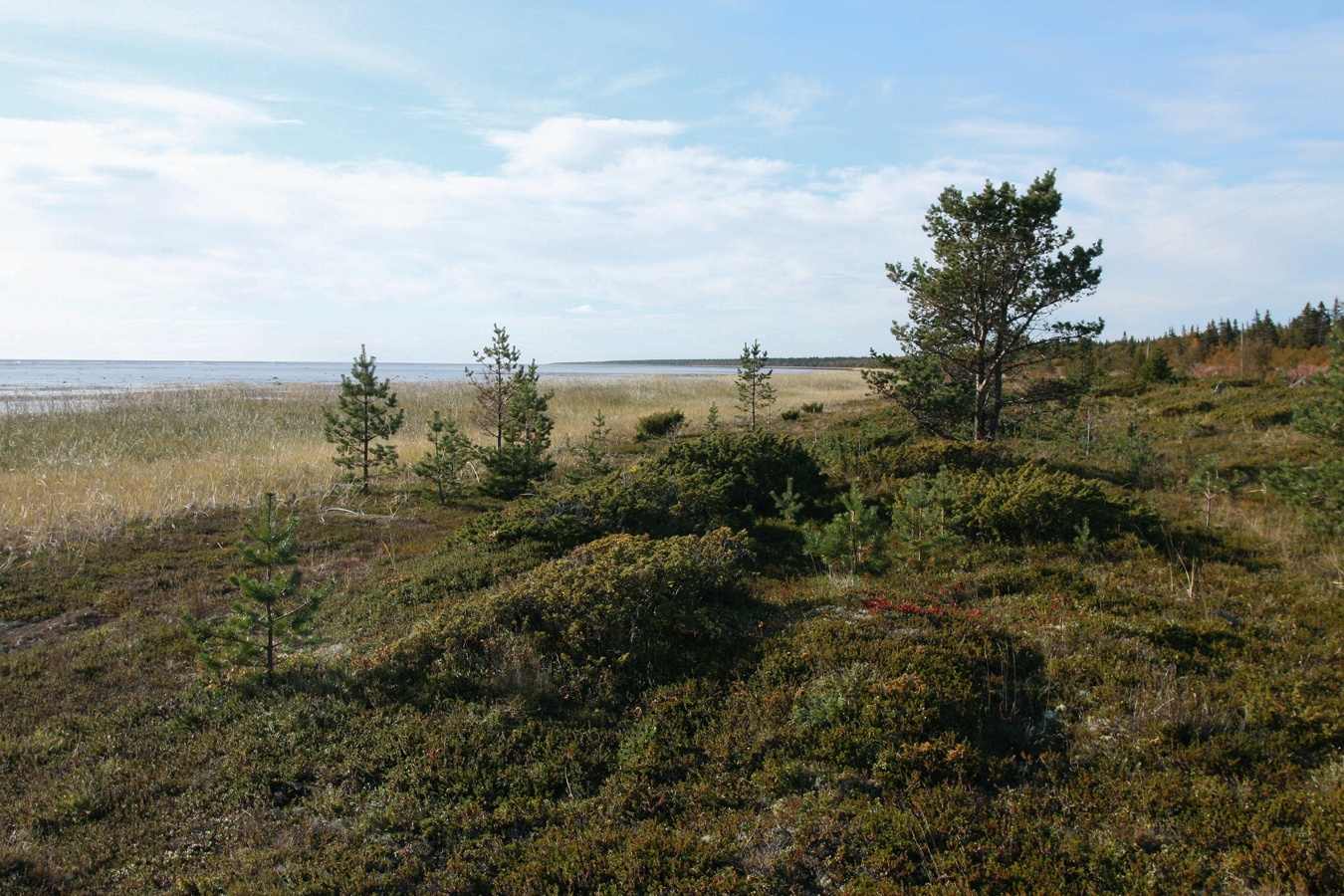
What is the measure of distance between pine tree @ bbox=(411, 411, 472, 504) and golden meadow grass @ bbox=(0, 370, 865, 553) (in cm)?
210

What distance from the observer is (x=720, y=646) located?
573 cm

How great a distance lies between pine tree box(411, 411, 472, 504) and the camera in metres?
13.0

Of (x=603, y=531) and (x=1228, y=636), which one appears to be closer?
(x=1228, y=636)

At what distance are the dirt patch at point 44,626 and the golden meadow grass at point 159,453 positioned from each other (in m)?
2.91

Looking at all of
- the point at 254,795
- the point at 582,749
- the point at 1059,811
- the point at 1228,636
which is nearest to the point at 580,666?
the point at 582,749

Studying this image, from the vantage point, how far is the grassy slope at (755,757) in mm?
3471

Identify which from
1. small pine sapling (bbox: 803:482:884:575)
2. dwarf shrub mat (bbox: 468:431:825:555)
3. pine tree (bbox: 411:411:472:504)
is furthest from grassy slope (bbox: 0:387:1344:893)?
pine tree (bbox: 411:411:472:504)

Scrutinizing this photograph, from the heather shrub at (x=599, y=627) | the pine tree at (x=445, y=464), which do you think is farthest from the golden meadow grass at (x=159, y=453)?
the heather shrub at (x=599, y=627)

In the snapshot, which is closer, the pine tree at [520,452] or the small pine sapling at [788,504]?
the small pine sapling at [788,504]

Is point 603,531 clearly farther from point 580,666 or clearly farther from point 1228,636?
point 1228,636

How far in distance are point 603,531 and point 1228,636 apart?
637 centimetres

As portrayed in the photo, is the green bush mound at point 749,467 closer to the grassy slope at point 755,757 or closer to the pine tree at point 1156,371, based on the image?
the grassy slope at point 755,757

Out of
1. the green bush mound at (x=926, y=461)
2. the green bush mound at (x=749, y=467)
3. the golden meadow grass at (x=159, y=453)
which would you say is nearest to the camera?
the green bush mound at (x=749, y=467)

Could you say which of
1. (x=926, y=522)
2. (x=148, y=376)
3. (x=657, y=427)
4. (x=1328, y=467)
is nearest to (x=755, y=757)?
(x=926, y=522)
